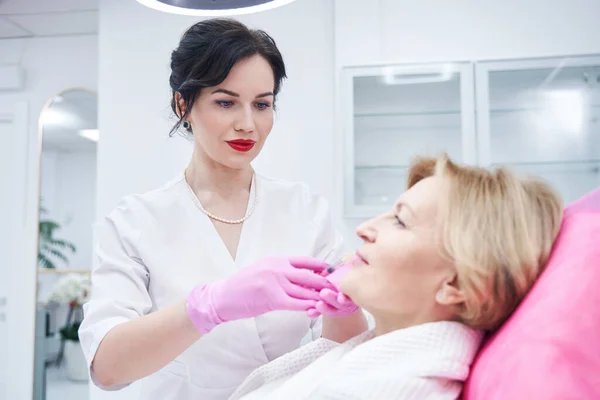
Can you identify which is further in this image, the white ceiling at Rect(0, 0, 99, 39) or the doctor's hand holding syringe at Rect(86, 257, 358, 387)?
the white ceiling at Rect(0, 0, 99, 39)

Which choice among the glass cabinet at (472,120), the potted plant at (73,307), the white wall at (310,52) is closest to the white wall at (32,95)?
the potted plant at (73,307)

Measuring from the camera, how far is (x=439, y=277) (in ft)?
3.34

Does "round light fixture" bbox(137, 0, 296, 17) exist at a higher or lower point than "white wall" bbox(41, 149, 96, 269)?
higher

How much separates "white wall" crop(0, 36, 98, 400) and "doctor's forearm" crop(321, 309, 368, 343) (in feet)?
9.17

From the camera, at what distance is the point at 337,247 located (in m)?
1.62

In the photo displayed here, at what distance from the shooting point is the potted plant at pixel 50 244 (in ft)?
11.9

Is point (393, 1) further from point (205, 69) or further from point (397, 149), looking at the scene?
point (205, 69)

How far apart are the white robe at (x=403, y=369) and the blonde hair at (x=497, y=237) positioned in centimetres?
6

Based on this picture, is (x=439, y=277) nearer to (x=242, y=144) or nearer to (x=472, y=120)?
(x=242, y=144)

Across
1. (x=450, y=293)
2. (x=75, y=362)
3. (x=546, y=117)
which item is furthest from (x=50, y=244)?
(x=450, y=293)

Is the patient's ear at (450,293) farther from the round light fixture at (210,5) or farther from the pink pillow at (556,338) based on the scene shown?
the round light fixture at (210,5)

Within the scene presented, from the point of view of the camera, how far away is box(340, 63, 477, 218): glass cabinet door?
279 centimetres

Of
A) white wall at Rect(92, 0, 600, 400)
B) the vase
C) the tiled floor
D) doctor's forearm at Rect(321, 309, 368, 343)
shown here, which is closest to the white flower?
the vase

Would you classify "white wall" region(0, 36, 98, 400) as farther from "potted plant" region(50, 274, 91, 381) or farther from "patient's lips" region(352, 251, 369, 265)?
"patient's lips" region(352, 251, 369, 265)
